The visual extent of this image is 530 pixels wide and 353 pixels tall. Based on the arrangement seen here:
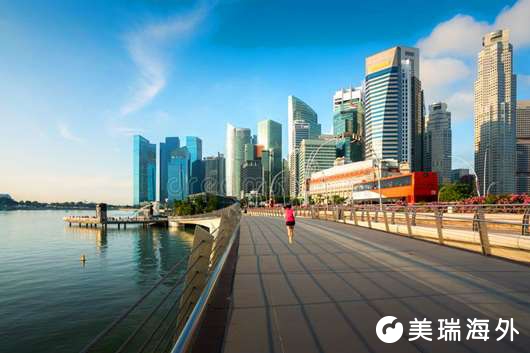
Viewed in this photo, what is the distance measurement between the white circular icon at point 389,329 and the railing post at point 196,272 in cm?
260

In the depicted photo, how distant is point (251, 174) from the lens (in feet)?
648

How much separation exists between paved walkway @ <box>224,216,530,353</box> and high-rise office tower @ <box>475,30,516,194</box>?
12570 centimetres

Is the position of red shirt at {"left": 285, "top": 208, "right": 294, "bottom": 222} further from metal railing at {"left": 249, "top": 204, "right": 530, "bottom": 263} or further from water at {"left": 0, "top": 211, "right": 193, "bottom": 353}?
water at {"left": 0, "top": 211, "right": 193, "bottom": 353}

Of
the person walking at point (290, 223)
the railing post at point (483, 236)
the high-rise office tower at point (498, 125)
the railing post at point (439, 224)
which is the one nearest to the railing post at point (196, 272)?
the person walking at point (290, 223)

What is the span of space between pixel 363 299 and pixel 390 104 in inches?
6885

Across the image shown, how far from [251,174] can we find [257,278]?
191 metres

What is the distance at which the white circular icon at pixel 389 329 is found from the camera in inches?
161

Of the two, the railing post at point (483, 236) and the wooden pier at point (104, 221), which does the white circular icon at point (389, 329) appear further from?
the wooden pier at point (104, 221)

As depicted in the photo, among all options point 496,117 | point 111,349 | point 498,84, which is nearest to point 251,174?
point 496,117

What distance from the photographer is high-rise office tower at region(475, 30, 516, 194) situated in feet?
487

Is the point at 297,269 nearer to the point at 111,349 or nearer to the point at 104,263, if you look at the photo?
the point at 111,349

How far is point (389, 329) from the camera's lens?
432cm

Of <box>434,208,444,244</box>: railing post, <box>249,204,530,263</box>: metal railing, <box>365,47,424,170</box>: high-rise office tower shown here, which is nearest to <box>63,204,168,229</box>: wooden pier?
<box>365,47,424,170</box>: high-rise office tower

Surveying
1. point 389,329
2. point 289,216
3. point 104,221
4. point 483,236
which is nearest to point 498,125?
point 104,221
